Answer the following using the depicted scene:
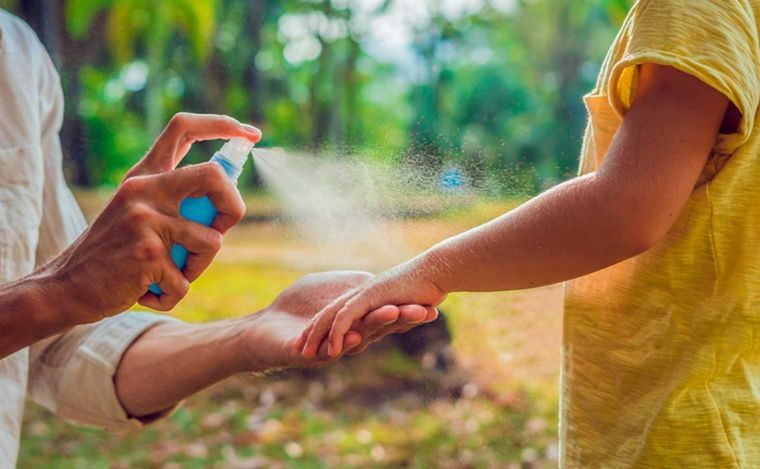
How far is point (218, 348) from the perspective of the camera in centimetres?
101

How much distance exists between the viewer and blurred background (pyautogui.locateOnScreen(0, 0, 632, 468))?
2680 millimetres

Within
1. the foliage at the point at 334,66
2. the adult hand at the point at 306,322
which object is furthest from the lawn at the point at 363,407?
the adult hand at the point at 306,322

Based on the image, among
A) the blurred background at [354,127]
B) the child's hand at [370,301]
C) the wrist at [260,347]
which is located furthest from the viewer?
the blurred background at [354,127]

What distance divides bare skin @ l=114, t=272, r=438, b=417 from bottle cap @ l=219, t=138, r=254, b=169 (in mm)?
181

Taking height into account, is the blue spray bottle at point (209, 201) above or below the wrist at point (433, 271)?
above

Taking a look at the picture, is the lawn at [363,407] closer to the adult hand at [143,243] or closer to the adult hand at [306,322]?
the adult hand at [306,322]

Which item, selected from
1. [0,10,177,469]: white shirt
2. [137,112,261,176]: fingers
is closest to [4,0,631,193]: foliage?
[0,10,177,469]: white shirt

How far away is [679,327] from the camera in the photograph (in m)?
0.80

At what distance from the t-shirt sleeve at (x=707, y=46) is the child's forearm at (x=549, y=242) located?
0.33 feet

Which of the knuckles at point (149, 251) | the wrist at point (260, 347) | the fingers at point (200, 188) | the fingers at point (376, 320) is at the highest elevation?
the fingers at point (200, 188)

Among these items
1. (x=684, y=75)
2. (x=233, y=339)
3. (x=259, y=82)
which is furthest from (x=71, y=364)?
(x=259, y=82)

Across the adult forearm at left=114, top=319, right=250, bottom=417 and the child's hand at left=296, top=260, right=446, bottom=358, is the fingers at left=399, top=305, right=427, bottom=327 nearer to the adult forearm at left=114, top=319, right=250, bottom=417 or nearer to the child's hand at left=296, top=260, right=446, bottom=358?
the child's hand at left=296, top=260, right=446, bottom=358

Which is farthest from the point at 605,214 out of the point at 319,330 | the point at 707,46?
the point at 319,330

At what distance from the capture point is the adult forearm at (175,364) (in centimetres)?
101
